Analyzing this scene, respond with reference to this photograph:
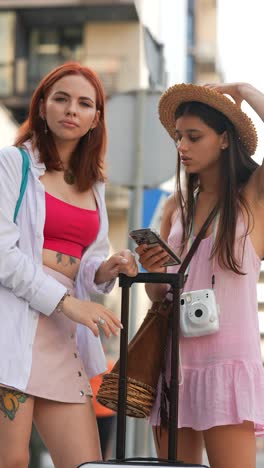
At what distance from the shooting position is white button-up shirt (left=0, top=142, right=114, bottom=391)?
10.5 ft

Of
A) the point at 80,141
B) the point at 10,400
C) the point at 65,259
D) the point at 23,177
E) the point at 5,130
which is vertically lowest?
the point at 10,400

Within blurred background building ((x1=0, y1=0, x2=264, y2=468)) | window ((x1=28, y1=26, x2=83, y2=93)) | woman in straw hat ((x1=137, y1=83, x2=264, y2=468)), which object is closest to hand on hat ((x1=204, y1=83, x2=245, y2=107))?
woman in straw hat ((x1=137, y1=83, x2=264, y2=468))

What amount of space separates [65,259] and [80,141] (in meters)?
0.49

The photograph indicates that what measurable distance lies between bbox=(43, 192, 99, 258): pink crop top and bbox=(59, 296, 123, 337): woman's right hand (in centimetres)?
24

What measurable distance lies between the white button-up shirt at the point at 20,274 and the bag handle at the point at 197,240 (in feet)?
1.63

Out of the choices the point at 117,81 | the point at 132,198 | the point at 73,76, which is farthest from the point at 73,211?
the point at 117,81

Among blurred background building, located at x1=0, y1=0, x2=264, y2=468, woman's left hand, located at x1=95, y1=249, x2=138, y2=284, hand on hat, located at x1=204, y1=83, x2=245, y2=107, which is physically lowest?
woman's left hand, located at x1=95, y1=249, x2=138, y2=284

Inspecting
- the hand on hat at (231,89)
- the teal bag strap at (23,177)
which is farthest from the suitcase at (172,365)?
the hand on hat at (231,89)

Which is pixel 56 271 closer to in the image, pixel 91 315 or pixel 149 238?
pixel 91 315

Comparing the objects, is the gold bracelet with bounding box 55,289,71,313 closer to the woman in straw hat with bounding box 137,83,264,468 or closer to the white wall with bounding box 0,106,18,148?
the woman in straw hat with bounding box 137,83,264,468

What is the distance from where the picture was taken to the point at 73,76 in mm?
3523

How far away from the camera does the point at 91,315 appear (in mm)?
3242

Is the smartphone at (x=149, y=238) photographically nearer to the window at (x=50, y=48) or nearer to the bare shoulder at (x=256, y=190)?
the bare shoulder at (x=256, y=190)

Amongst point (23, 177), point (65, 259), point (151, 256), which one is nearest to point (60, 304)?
point (65, 259)
